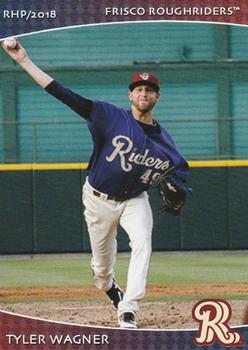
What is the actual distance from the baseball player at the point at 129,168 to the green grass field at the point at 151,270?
5.31ft

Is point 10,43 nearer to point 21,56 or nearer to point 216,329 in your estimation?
point 21,56

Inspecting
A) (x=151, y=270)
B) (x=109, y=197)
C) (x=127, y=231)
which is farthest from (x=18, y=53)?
(x=151, y=270)

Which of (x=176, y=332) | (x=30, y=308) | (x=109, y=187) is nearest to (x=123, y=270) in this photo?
(x=30, y=308)

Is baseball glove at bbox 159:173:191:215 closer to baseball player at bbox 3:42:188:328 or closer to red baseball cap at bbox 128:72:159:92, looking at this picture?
baseball player at bbox 3:42:188:328

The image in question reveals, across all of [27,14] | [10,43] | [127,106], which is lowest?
[127,106]

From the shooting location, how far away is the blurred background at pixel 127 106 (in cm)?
864

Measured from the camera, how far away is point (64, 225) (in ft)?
30.5

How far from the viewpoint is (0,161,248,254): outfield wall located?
920 cm

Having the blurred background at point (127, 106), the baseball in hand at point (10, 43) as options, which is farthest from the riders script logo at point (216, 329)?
the blurred background at point (127, 106)

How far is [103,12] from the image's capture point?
5496mm

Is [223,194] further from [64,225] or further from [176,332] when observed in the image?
[176,332]

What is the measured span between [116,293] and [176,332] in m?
1.04

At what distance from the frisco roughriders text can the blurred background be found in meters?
2.80

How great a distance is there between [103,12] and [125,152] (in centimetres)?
66
